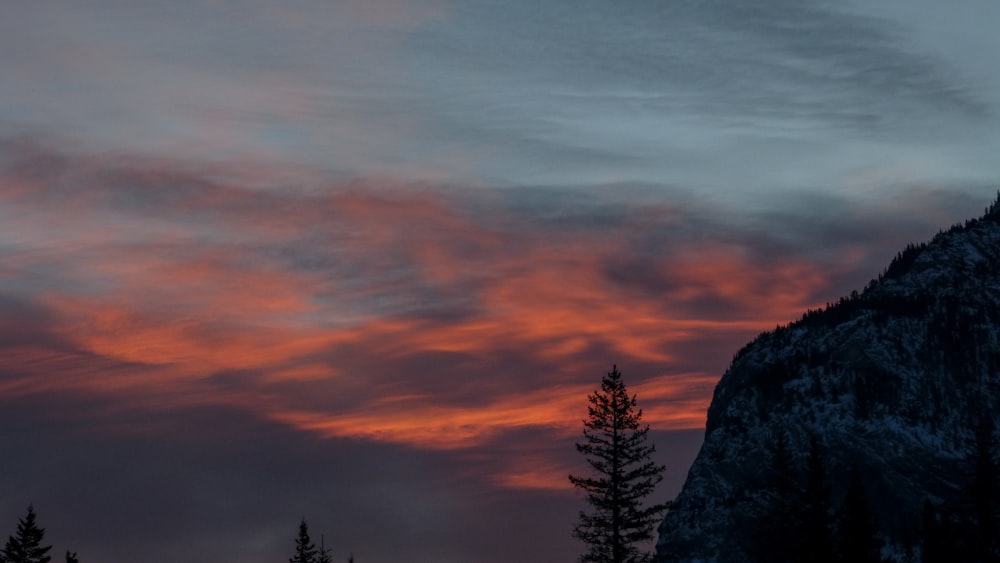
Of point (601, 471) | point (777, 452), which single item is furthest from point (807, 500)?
point (601, 471)

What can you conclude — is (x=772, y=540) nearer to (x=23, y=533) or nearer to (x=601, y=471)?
(x=601, y=471)

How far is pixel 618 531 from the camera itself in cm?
8431

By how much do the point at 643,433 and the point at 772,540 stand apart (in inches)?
625

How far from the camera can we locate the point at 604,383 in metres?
84.5

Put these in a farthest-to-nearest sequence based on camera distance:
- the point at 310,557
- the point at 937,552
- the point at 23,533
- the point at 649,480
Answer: the point at 310,557
the point at 23,533
the point at 937,552
the point at 649,480

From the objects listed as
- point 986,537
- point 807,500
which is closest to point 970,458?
point 986,537

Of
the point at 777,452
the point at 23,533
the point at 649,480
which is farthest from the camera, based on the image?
the point at 23,533

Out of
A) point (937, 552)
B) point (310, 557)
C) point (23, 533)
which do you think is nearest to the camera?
point (937, 552)

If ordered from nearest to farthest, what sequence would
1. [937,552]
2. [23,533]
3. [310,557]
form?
[937,552]
[23,533]
[310,557]

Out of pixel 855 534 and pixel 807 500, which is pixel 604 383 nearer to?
pixel 807 500

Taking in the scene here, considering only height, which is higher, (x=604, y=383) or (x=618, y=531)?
(x=604, y=383)

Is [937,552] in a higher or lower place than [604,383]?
lower

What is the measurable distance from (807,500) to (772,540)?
8.87 meters

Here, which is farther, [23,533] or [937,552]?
[23,533]
